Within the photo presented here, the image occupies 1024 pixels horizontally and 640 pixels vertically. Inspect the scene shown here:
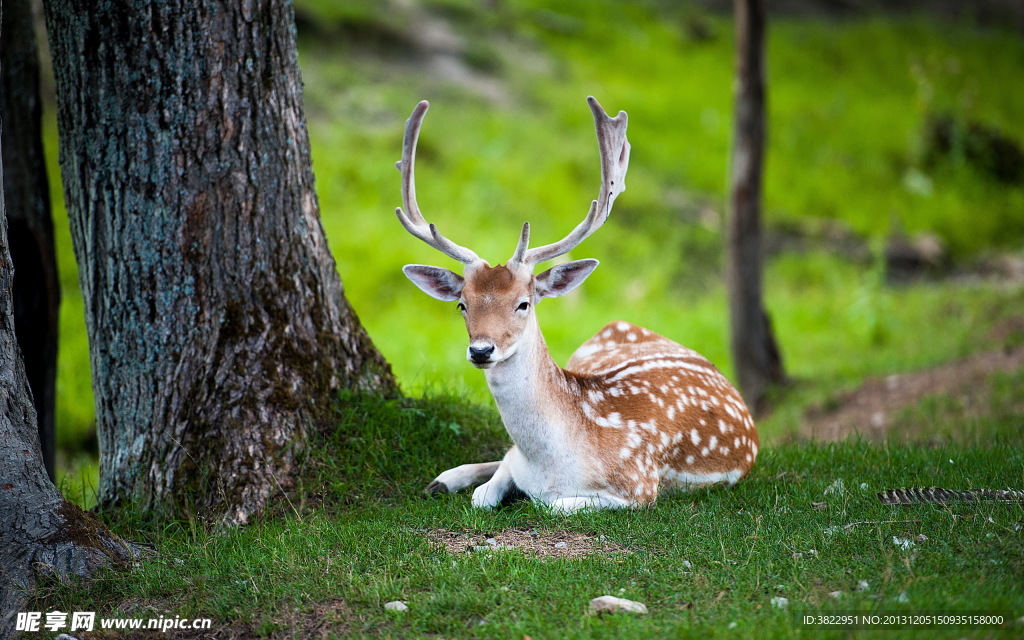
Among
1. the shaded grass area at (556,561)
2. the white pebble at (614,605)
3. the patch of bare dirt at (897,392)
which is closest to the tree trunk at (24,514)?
the shaded grass area at (556,561)

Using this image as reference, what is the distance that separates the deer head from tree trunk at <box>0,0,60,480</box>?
2.39m

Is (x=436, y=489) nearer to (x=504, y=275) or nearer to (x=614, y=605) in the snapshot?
(x=504, y=275)

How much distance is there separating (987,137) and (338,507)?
14.5 meters

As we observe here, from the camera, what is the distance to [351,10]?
1636 centimetres

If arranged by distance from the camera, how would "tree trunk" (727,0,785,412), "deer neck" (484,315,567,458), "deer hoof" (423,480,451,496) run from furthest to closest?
"tree trunk" (727,0,785,412), "deer hoof" (423,480,451,496), "deer neck" (484,315,567,458)

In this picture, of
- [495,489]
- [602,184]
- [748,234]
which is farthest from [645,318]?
[495,489]

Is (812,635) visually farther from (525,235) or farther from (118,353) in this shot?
(118,353)

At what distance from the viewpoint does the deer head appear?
16.1 ft

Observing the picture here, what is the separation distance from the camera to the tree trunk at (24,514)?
14.1 feet

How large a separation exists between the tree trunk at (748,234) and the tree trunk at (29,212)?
6640 millimetres

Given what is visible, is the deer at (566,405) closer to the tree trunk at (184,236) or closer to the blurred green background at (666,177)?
the tree trunk at (184,236)

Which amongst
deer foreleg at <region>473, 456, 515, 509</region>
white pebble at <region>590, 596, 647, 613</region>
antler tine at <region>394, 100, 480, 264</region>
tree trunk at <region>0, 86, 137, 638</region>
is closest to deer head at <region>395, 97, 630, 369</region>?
antler tine at <region>394, 100, 480, 264</region>

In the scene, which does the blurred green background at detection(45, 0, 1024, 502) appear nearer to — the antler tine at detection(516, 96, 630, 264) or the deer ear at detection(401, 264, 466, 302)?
the deer ear at detection(401, 264, 466, 302)

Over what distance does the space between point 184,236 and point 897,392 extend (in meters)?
6.81
